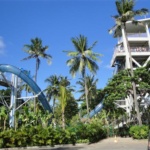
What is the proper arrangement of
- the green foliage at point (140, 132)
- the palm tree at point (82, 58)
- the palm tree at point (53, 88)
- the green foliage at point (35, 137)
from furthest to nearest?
the palm tree at point (53, 88) < the palm tree at point (82, 58) < the green foliage at point (140, 132) < the green foliage at point (35, 137)

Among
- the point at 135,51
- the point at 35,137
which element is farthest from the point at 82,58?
the point at 35,137

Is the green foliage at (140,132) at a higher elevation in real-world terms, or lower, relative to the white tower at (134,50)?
lower

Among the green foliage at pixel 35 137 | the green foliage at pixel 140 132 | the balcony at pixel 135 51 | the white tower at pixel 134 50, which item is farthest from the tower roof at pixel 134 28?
the green foliage at pixel 35 137

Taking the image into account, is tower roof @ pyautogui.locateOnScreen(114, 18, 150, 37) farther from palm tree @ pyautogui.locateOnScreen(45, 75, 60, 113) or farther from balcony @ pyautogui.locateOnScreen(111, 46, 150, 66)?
palm tree @ pyautogui.locateOnScreen(45, 75, 60, 113)

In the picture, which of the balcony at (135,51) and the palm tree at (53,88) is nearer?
the balcony at (135,51)

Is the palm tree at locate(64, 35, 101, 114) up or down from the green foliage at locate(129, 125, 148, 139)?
up

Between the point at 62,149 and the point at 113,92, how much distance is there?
15587mm

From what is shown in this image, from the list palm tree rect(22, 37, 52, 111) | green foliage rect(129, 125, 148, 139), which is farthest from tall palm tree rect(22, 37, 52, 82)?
green foliage rect(129, 125, 148, 139)

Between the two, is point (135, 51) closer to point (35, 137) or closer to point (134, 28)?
point (134, 28)

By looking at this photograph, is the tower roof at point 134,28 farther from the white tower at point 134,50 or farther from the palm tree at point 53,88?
the palm tree at point 53,88

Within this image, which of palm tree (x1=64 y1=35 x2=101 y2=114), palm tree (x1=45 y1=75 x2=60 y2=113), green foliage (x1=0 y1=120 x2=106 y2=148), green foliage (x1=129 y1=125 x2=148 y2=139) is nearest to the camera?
green foliage (x1=0 y1=120 x2=106 y2=148)

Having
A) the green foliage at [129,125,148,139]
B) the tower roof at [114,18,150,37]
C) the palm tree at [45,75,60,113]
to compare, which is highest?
the tower roof at [114,18,150,37]

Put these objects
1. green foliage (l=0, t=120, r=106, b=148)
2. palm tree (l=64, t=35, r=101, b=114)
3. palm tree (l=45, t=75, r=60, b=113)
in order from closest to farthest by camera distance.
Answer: green foliage (l=0, t=120, r=106, b=148) → palm tree (l=64, t=35, r=101, b=114) → palm tree (l=45, t=75, r=60, b=113)

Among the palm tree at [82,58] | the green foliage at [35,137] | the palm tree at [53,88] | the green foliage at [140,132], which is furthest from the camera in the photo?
the palm tree at [53,88]
